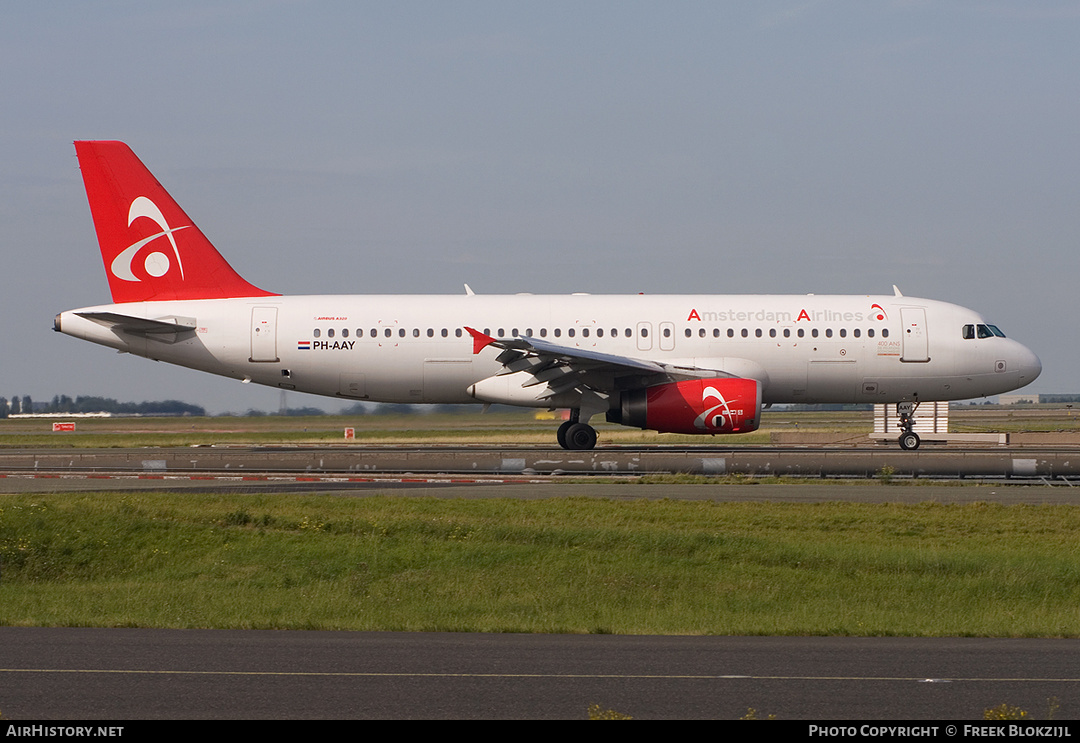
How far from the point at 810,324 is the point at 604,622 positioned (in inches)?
901

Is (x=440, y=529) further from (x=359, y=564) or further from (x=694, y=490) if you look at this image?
(x=694, y=490)

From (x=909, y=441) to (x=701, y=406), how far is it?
7.27m

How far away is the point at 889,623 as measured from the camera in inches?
484

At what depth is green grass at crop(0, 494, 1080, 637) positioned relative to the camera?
1275 centimetres

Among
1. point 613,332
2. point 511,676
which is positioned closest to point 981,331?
point 613,332

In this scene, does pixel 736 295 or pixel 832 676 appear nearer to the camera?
pixel 832 676

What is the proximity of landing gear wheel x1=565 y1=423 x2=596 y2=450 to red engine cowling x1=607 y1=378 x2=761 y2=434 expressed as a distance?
6.57 ft

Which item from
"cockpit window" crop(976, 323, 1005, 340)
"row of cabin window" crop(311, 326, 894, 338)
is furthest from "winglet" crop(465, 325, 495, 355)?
"cockpit window" crop(976, 323, 1005, 340)

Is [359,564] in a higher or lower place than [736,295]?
lower

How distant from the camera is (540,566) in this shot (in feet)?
51.5

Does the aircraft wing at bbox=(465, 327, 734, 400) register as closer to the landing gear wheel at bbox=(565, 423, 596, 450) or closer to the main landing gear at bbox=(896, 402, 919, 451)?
the landing gear wheel at bbox=(565, 423, 596, 450)
